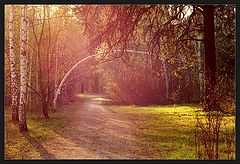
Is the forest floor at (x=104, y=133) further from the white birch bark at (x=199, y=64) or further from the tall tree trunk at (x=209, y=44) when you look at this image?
the tall tree trunk at (x=209, y=44)

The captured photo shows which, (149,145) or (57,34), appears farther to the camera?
(57,34)

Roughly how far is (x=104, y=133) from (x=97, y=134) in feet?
0.40

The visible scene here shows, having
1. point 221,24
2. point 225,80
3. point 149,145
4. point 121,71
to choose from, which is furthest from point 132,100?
point 221,24

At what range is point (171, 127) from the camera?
22.7 feet

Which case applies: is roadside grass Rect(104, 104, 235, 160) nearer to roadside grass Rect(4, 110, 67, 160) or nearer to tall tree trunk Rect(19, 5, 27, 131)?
roadside grass Rect(4, 110, 67, 160)

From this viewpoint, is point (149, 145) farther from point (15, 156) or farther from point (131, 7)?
point (131, 7)

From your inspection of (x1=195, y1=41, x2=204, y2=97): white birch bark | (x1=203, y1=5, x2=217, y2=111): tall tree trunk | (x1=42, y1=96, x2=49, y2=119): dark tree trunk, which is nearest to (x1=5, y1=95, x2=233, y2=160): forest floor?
(x1=42, y1=96, x2=49, y2=119): dark tree trunk

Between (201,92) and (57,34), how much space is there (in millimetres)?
3148

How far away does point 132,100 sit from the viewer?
7.49 m

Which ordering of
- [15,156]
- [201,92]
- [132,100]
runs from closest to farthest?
1. [15,156]
2. [201,92]
3. [132,100]

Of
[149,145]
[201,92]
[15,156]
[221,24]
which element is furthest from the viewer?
[221,24]

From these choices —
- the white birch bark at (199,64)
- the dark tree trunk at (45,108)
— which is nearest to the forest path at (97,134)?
the dark tree trunk at (45,108)

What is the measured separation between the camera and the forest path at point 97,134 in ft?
19.9

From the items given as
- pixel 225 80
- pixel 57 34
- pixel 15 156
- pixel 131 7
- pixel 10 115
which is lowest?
pixel 15 156
